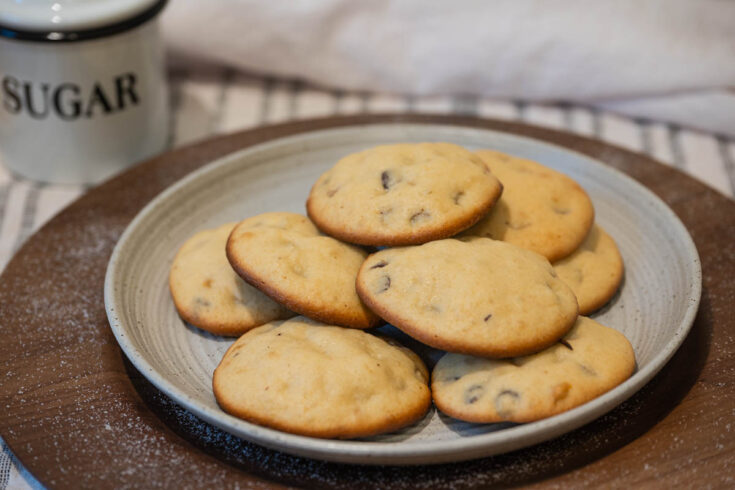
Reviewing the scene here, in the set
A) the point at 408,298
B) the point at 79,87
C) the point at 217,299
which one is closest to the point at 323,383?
the point at 408,298

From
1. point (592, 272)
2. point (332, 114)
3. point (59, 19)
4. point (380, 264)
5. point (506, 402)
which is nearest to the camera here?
point (506, 402)

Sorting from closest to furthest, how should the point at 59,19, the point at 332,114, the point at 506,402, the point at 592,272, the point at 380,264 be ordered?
the point at 506,402 → the point at 380,264 → the point at 592,272 → the point at 59,19 → the point at 332,114

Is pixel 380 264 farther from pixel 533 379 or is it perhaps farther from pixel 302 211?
pixel 302 211

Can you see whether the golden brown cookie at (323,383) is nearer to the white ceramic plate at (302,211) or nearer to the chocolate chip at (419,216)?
the white ceramic plate at (302,211)

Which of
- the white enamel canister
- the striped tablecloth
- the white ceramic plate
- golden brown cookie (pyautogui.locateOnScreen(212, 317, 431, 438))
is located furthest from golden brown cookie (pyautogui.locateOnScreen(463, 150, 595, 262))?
the white enamel canister

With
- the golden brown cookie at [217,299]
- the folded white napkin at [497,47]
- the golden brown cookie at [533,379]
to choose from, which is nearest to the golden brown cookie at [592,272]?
the golden brown cookie at [533,379]

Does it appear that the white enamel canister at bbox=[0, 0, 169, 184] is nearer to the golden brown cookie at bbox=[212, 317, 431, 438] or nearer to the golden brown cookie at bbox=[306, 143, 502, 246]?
the golden brown cookie at bbox=[306, 143, 502, 246]

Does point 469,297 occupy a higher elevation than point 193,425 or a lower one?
higher
